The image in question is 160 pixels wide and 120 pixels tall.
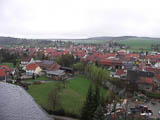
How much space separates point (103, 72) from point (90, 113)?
8.96 metres

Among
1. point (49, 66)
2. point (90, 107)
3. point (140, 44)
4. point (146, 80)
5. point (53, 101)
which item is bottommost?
point (53, 101)

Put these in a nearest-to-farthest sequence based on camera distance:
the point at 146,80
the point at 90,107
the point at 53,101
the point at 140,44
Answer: the point at 90,107, the point at 53,101, the point at 146,80, the point at 140,44

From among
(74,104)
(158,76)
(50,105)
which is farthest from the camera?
(158,76)

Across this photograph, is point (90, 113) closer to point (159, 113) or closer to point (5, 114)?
point (5, 114)

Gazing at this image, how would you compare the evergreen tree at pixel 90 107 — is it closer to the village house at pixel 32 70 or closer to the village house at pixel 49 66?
the village house at pixel 49 66

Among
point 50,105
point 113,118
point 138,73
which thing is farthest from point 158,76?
point 50,105

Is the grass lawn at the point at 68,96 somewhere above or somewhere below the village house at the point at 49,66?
below

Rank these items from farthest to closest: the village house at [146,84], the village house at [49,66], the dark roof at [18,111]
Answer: the village house at [49,66] < the village house at [146,84] < the dark roof at [18,111]

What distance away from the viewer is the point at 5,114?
739 cm

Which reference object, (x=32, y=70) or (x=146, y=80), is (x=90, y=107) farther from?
(x=32, y=70)

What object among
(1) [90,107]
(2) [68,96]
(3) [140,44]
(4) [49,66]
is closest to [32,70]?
(4) [49,66]

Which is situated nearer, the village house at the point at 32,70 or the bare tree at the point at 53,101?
the bare tree at the point at 53,101

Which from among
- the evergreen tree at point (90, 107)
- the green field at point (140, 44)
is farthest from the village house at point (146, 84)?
the green field at point (140, 44)

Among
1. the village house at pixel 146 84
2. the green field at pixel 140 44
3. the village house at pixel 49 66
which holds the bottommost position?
the village house at pixel 146 84
